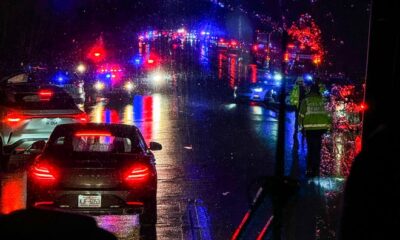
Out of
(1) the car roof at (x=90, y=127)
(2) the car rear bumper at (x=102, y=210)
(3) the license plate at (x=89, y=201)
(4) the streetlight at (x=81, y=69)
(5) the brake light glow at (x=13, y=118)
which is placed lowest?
(4) the streetlight at (x=81, y=69)

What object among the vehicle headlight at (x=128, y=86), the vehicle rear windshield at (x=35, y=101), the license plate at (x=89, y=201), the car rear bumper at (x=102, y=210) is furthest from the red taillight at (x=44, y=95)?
the vehicle headlight at (x=128, y=86)

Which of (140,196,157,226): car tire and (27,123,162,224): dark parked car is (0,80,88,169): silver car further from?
(140,196,157,226): car tire

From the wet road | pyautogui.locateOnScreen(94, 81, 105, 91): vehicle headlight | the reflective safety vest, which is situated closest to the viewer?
the wet road

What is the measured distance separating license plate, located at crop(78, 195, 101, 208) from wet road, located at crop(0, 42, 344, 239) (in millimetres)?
531

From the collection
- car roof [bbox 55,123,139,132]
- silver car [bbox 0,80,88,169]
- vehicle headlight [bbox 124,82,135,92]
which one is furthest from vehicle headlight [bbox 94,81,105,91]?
car roof [bbox 55,123,139,132]

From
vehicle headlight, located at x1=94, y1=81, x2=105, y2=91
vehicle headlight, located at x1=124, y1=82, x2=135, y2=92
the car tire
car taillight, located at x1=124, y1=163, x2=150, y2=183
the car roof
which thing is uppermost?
the car roof

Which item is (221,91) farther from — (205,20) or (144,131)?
(205,20)

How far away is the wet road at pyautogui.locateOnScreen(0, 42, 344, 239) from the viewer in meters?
8.77

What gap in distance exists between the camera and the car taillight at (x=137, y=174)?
26.2ft

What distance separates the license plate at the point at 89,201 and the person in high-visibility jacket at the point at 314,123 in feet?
16.7

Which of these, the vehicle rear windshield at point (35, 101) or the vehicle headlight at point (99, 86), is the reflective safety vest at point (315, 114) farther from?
the vehicle headlight at point (99, 86)

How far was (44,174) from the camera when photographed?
7.96 m

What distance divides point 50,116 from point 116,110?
1134 cm

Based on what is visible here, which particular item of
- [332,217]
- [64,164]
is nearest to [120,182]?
[64,164]
